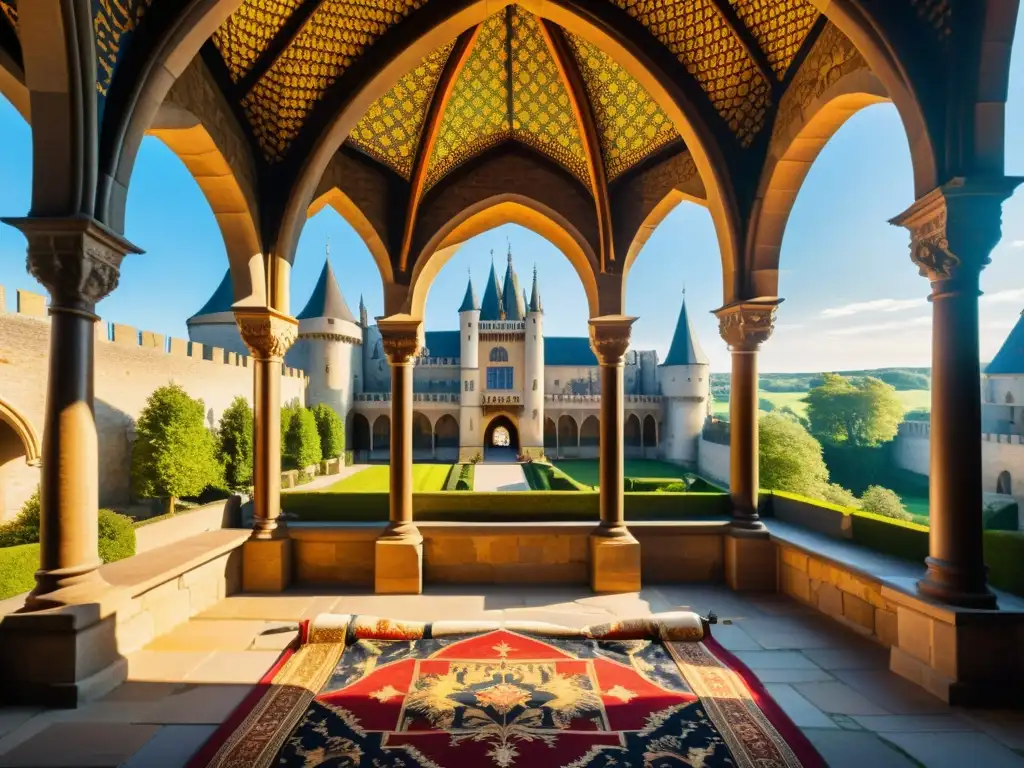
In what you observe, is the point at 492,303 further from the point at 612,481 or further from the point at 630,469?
the point at 612,481

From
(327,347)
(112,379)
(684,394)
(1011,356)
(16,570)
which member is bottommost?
(16,570)

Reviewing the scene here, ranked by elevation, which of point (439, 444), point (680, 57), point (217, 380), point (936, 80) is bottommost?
point (439, 444)

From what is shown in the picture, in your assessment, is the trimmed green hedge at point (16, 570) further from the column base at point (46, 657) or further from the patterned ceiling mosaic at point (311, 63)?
the patterned ceiling mosaic at point (311, 63)

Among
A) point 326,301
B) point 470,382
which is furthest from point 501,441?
point 326,301

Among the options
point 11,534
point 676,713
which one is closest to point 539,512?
point 676,713

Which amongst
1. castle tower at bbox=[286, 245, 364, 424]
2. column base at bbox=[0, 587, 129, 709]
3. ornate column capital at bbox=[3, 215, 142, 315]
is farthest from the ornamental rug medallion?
castle tower at bbox=[286, 245, 364, 424]

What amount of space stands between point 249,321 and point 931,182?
23.1 ft

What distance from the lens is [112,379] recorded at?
18547mm

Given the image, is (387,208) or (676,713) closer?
(676,713)

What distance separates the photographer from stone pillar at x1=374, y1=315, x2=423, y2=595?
685 centimetres

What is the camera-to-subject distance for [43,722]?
12.1 ft

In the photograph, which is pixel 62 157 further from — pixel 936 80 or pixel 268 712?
pixel 936 80

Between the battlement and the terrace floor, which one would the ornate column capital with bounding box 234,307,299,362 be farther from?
the battlement

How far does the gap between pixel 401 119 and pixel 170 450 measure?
16670mm
